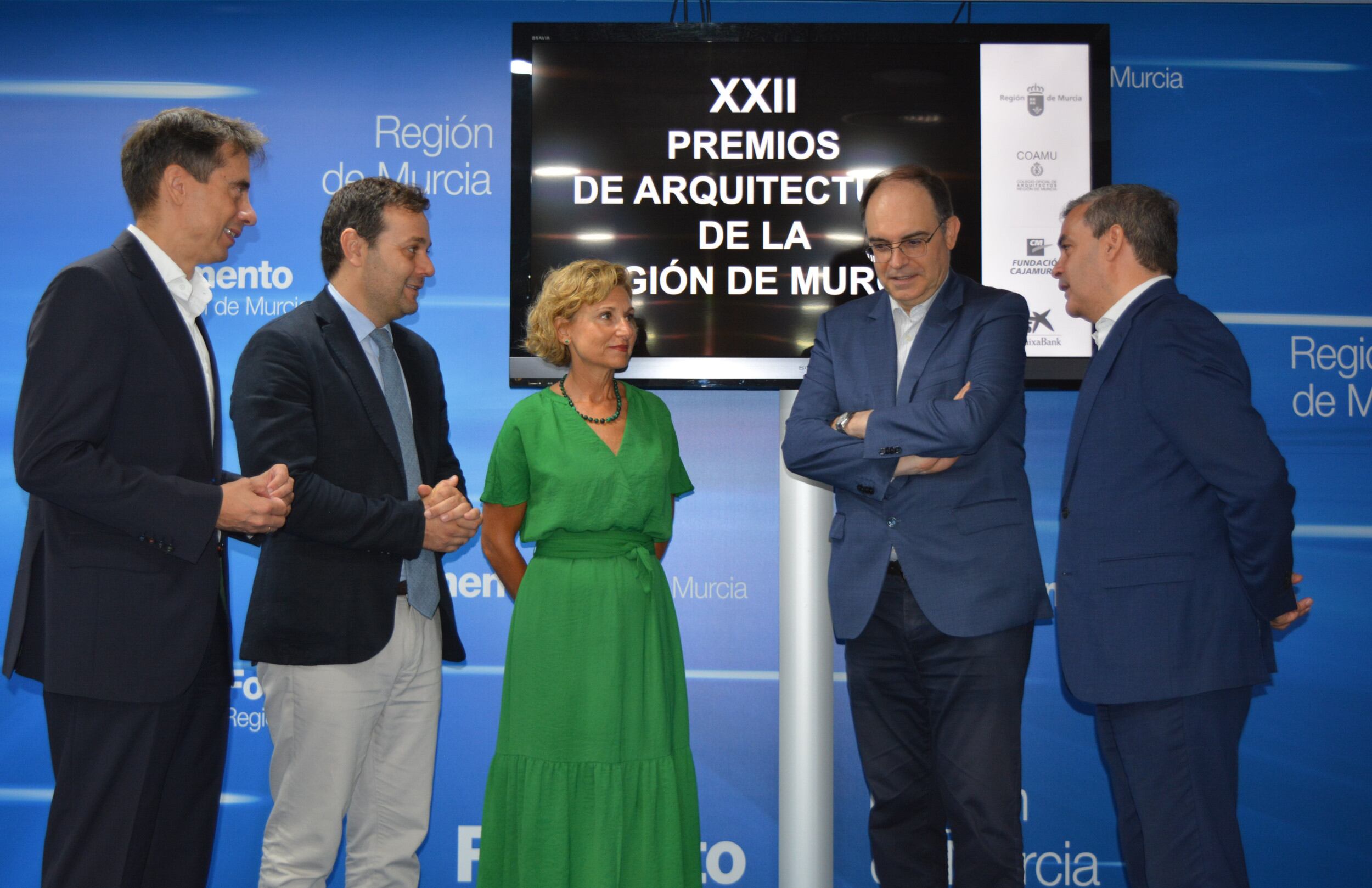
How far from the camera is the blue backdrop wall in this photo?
3654 millimetres

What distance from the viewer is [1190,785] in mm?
2076

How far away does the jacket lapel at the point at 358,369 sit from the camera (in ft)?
7.89

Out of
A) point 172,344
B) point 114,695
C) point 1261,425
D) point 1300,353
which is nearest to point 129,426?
point 172,344

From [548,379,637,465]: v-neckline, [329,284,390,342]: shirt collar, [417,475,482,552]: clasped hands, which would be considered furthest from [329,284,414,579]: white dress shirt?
[548,379,637,465]: v-neckline

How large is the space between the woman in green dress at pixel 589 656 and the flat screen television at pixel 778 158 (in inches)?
22.9

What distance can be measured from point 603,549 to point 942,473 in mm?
928

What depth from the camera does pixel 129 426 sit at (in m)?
1.94

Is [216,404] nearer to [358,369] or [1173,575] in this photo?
[358,369]

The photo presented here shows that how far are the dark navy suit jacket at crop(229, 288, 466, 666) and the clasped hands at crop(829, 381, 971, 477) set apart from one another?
1120 millimetres

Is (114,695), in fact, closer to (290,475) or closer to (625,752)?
(290,475)

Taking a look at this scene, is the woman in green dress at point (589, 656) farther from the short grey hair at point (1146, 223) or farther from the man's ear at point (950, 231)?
the short grey hair at point (1146, 223)

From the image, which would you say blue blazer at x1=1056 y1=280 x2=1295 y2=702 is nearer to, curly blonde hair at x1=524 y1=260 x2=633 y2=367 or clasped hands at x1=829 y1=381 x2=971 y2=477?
clasped hands at x1=829 y1=381 x2=971 y2=477

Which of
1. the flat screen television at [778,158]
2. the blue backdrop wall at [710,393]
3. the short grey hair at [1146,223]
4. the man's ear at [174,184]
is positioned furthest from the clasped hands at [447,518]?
the short grey hair at [1146,223]

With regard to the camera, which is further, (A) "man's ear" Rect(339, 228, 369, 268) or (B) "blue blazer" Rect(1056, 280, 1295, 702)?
(A) "man's ear" Rect(339, 228, 369, 268)
